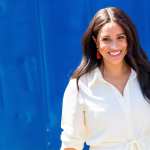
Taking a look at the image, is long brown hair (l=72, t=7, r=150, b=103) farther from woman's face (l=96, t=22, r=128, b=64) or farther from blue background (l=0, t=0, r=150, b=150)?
blue background (l=0, t=0, r=150, b=150)

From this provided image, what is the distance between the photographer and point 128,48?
8.12 ft

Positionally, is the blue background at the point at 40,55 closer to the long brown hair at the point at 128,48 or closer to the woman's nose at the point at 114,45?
the long brown hair at the point at 128,48

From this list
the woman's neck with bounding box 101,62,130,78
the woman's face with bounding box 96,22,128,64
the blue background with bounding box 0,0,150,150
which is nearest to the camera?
the woman's face with bounding box 96,22,128,64

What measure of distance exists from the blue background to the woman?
49 centimetres

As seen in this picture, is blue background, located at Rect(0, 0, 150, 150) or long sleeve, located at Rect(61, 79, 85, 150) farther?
blue background, located at Rect(0, 0, 150, 150)

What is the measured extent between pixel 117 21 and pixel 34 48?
0.78 metres

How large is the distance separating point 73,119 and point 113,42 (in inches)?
17.4

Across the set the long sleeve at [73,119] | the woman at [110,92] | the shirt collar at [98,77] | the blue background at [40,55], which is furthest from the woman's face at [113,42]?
the blue background at [40,55]

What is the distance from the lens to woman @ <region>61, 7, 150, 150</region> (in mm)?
2434

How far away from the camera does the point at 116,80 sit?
253 centimetres

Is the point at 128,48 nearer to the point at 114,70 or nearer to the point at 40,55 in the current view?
the point at 114,70

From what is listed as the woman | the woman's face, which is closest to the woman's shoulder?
the woman

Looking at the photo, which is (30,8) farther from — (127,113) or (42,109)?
(127,113)

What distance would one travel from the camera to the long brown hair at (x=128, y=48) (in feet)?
7.97
